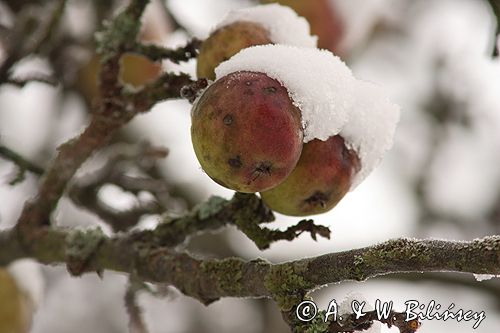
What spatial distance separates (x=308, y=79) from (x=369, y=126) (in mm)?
254

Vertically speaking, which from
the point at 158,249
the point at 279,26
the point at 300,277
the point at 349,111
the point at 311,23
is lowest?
the point at 300,277

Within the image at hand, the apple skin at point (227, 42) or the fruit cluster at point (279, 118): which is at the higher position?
the apple skin at point (227, 42)

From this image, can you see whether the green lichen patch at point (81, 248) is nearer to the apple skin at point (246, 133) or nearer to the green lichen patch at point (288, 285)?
the apple skin at point (246, 133)

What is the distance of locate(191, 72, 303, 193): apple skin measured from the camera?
1346mm

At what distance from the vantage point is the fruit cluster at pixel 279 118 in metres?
1.35

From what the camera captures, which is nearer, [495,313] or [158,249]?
[158,249]

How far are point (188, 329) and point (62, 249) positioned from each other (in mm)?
4021

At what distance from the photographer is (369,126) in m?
1.66

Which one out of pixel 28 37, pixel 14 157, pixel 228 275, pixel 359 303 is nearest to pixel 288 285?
pixel 359 303

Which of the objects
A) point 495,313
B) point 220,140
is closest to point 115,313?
point 495,313

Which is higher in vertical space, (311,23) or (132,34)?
(311,23)

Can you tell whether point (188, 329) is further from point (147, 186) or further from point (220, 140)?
point (220, 140)

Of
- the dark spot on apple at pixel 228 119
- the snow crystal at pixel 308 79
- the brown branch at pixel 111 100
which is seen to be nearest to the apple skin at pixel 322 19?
the brown branch at pixel 111 100

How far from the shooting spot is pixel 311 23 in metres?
2.45
